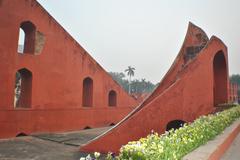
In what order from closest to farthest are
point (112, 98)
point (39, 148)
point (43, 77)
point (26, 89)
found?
point (39, 148) → point (26, 89) → point (43, 77) → point (112, 98)

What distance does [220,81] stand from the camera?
41.1 feet

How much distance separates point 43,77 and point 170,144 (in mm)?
11001

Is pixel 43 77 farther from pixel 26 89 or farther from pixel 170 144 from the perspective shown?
pixel 170 144

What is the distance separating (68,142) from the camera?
10.7 metres

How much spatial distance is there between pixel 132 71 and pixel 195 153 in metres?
73.8

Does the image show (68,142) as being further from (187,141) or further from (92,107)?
(187,141)

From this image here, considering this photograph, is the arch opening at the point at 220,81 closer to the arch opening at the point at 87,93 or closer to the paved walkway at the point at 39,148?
the paved walkway at the point at 39,148

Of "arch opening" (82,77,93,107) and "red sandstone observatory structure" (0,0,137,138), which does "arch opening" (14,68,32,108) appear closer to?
"red sandstone observatory structure" (0,0,137,138)

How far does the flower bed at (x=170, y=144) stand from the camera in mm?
2799

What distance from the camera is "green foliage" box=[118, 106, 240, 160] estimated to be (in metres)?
2.80

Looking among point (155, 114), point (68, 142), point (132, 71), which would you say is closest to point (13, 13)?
point (68, 142)

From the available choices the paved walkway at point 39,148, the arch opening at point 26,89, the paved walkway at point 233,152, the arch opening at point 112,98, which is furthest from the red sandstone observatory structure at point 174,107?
the arch opening at point 112,98

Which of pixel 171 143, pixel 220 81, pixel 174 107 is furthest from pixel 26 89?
pixel 171 143

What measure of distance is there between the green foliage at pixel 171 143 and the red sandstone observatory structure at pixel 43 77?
8.62 m
